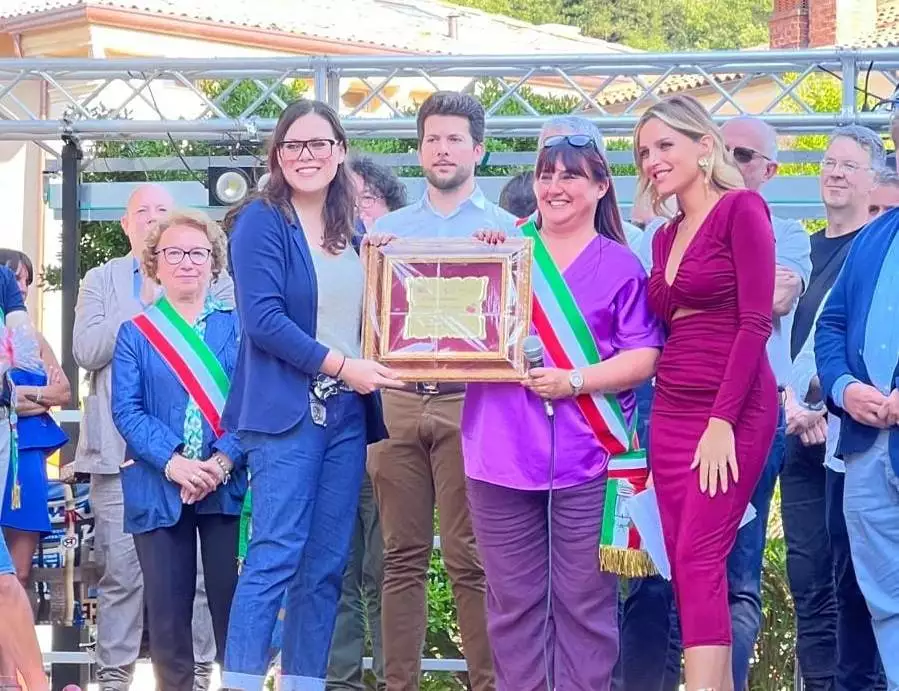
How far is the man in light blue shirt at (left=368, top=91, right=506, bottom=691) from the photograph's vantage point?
5613mm

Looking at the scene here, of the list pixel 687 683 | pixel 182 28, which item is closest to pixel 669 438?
pixel 687 683

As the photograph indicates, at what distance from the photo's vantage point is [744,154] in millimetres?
5500

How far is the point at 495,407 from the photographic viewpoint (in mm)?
4805

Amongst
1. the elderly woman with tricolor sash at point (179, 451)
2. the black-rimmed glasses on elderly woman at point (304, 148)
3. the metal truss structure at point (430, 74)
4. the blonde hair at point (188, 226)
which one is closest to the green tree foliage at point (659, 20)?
the metal truss structure at point (430, 74)

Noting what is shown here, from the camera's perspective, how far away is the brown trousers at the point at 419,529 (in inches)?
221

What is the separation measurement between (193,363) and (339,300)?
875 millimetres

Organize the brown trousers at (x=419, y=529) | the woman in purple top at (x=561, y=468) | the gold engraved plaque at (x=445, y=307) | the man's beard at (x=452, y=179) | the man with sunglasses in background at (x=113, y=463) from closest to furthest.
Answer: the woman in purple top at (x=561, y=468), the gold engraved plaque at (x=445, y=307), the brown trousers at (x=419, y=529), the man's beard at (x=452, y=179), the man with sunglasses in background at (x=113, y=463)

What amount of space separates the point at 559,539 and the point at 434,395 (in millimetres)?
1102

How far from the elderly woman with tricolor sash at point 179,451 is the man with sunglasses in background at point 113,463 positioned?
0.32 meters

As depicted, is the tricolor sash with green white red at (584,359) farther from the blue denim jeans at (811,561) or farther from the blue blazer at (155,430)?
the blue blazer at (155,430)

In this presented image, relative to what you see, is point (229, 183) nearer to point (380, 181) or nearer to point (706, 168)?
point (380, 181)

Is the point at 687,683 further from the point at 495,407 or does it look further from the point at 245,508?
the point at 245,508

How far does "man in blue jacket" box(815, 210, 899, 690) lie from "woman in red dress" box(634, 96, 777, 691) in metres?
0.28

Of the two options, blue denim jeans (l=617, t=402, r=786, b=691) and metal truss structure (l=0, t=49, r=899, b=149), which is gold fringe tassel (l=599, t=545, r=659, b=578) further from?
metal truss structure (l=0, t=49, r=899, b=149)
